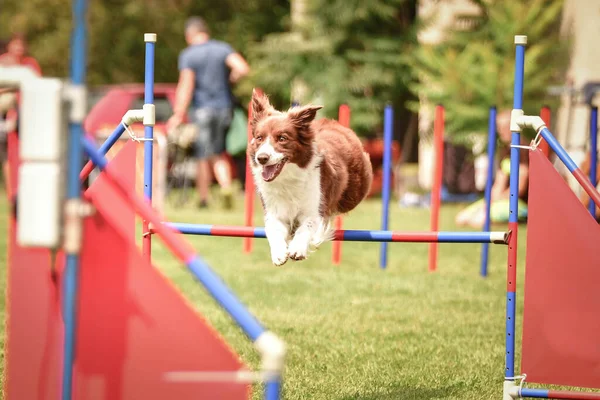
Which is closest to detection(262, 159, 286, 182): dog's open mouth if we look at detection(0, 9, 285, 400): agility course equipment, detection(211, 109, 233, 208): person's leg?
detection(0, 9, 285, 400): agility course equipment

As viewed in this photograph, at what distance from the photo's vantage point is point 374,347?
5008 mm

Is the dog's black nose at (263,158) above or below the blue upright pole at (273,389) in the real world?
above

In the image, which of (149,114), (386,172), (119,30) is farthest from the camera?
(119,30)

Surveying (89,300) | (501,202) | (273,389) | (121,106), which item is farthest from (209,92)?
(273,389)

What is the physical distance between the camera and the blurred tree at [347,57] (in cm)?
1454

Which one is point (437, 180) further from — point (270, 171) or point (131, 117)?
point (131, 117)

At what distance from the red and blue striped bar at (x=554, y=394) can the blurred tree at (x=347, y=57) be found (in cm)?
1080

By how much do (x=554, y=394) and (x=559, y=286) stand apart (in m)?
0.45

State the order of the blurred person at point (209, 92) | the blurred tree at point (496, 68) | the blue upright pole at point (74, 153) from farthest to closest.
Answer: the blurred tree at point (496, 68)
the blurred person at point (209, 92)
the blue upright pole at point (74, 153)

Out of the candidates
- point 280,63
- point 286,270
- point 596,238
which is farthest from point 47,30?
point 596,238

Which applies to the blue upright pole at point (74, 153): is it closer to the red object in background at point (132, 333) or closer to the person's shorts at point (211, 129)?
the red object in background at point (132, 333)

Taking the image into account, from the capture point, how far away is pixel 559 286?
12.0ft

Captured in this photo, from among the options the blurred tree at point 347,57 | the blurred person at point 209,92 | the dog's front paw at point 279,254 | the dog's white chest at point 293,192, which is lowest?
the dog's front paw at point 279,254

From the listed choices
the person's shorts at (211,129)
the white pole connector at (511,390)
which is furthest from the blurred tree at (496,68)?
the white pole connector at (511,390)
